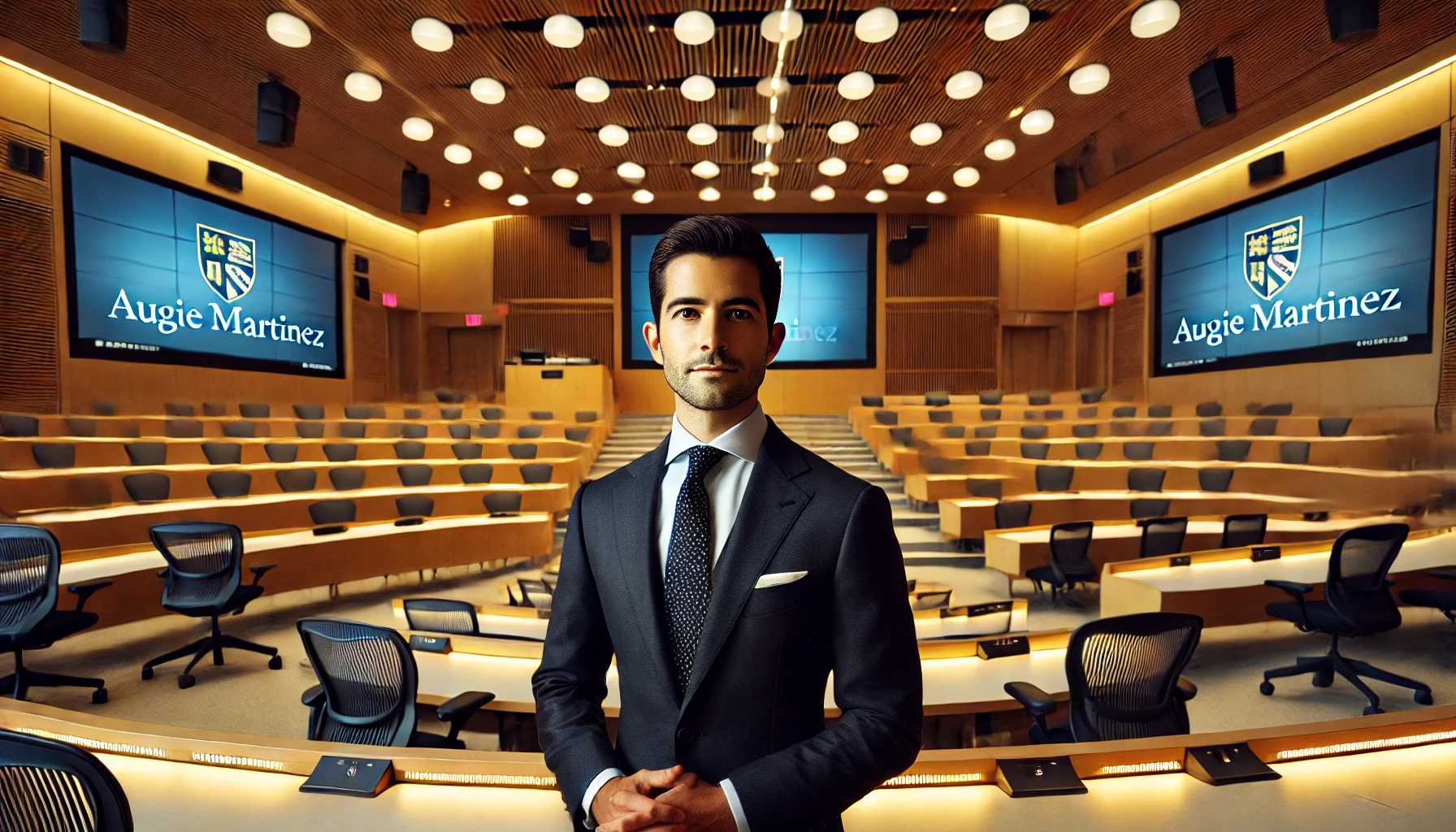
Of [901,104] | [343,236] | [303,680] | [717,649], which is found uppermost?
[901,104]

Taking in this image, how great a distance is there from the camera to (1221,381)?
10.1m

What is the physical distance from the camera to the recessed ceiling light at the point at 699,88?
23.1 feet

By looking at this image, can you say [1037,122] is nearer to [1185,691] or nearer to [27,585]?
[1185,691]

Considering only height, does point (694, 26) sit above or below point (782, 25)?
below

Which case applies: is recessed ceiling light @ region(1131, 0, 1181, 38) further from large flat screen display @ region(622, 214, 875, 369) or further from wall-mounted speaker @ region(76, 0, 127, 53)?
wall-mounted speaker @ region(76, 0, 127, 53)

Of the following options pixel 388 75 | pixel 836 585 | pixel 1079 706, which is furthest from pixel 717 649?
pixel 388 75

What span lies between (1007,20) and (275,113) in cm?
740

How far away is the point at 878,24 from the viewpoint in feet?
19.2

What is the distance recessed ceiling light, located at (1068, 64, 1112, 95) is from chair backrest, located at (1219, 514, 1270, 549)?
436 centimetres

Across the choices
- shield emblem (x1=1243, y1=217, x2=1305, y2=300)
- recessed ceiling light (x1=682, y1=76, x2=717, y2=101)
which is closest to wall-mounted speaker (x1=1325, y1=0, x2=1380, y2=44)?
shield emblem (x1=1243, y1=217, x2=1305, y2=300)

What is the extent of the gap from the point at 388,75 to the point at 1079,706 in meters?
8.56

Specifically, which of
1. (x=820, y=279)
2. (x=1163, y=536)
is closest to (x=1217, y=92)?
(x=1163, y=536)

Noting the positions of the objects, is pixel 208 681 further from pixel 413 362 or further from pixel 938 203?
Result: pixel 938 203

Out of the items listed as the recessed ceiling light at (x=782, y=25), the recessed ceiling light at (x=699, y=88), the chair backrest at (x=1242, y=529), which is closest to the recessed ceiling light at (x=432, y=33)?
the recessed ceiling light at (x=699, y=88)
